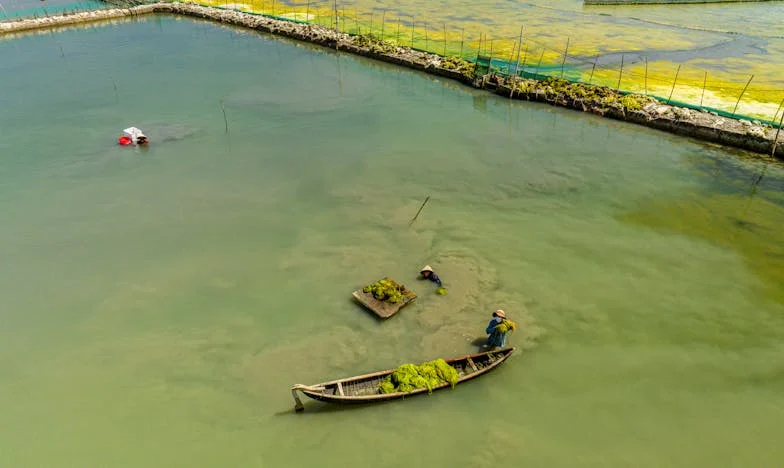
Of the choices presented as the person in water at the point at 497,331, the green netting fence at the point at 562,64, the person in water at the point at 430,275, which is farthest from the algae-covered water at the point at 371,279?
the green netting fence at the point at 562,64

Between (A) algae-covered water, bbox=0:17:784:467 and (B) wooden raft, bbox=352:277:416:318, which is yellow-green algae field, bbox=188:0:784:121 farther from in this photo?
(B) wooden raft, bbox=352:277:416:318

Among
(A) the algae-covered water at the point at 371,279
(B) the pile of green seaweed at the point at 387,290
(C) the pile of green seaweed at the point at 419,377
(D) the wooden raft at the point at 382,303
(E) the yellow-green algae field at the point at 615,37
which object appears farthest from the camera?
(E) the yellow-green algae field at the point at 615,37

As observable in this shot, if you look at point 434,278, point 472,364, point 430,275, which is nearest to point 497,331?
point 472,364

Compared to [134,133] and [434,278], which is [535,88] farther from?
[134,133]

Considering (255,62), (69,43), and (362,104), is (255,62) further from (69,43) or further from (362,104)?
(69,43)

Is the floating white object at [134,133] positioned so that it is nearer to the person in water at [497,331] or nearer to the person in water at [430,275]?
the person in water at [430,275]
